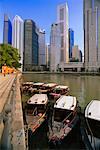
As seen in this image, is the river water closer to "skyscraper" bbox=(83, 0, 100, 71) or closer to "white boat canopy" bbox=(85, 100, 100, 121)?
"white boat canopy" bbox=(85, 100, 100, 121)

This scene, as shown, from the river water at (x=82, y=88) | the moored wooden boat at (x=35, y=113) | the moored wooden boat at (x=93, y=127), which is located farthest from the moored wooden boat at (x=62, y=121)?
the river water at (x=82, y=88)

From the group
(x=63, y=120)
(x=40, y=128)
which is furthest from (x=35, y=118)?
(x=63, y=120)

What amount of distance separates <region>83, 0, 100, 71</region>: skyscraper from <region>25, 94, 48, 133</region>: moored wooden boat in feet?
572

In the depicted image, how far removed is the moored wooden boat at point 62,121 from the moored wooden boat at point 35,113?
1.12m

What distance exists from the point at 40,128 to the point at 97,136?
4.92 metres

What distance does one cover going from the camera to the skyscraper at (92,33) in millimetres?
188125

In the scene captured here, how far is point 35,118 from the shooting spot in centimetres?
1720

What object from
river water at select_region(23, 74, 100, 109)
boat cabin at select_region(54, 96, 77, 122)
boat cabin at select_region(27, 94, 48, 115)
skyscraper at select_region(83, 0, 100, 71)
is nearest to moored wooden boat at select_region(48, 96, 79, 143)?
A: boat cabin at select_region(54, 96, 77, 122)

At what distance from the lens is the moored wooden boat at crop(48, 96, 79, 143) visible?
1402 centimetres

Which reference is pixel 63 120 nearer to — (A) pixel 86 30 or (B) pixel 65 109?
(B) pixel 65 109

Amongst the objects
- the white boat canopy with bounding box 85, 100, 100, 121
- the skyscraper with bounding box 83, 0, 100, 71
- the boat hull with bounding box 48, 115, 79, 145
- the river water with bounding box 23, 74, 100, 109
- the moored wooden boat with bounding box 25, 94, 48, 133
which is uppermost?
the skyscraper with bounding box 83, 0, 100, 71

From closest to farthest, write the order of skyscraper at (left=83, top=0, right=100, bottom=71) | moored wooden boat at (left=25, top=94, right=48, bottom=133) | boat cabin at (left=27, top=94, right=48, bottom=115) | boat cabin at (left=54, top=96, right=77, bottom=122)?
moored wooden boat at (left=25, top=94, right=48, bottom=133), boat cabin at (left=54, top=96, right=77, bottom=122), boat cabin at (left=27, top=94, right=48, bottom=115), skyscraper at (left=83, top=0, right=100, bottom=71)

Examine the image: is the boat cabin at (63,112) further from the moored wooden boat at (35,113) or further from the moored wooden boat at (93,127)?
the moored wooden boat at (93,127)

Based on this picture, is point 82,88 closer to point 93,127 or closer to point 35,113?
point 35,113
